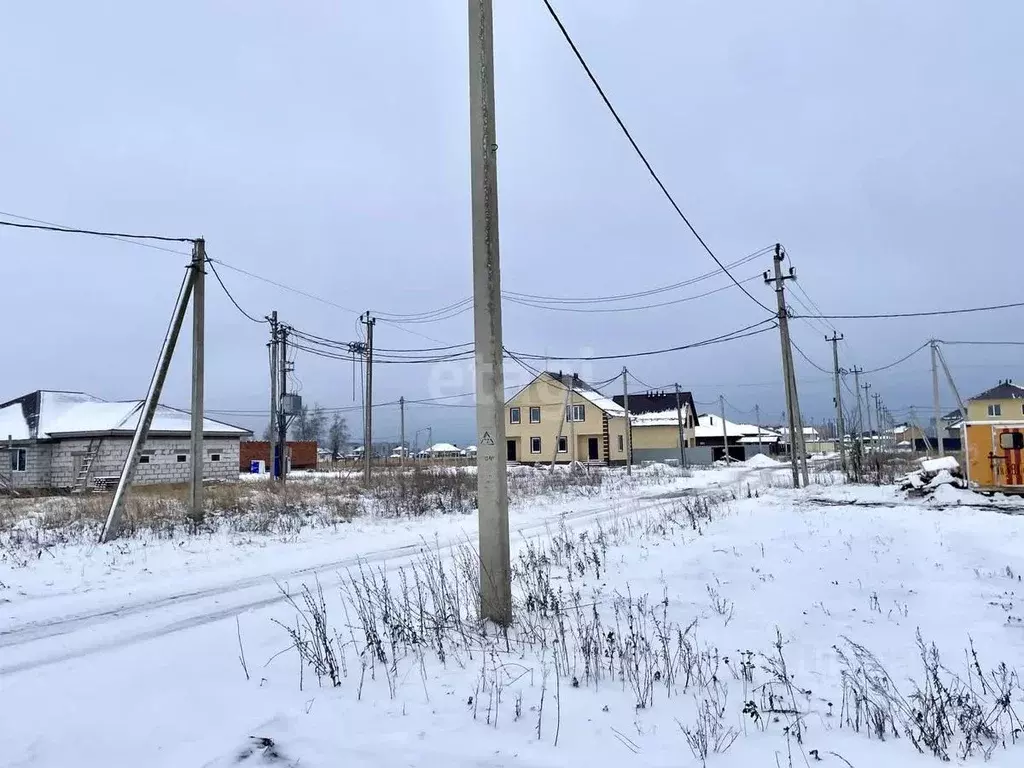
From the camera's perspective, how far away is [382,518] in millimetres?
14766

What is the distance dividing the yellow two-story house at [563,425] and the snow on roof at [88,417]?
72.9ft

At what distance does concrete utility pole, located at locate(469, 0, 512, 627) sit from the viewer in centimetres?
502

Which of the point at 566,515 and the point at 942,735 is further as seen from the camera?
the point at 566,515

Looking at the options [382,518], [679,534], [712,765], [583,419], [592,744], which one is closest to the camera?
[712,765]

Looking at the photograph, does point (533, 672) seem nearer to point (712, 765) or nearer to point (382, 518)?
point (712, 765)

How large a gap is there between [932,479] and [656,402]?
152 ft

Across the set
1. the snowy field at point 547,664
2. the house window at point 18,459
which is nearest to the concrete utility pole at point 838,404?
the snowy field at point 547,664

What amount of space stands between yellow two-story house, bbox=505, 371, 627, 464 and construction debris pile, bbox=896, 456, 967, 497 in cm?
3112

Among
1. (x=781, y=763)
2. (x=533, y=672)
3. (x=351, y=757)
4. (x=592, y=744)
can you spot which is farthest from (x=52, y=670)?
(x=781, y=763)

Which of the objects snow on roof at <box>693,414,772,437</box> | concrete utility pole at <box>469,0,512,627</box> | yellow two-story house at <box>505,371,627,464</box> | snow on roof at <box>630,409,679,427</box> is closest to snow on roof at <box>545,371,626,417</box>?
yellow two-story house at <box>505,371,627,464</box>

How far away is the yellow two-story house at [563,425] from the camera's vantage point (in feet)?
162

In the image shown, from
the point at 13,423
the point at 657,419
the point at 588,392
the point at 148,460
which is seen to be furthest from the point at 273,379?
the point at 657,419

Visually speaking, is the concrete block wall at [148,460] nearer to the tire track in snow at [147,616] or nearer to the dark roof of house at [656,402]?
the tire track in snow at [147,616]

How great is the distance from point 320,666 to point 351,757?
48.5 inches
